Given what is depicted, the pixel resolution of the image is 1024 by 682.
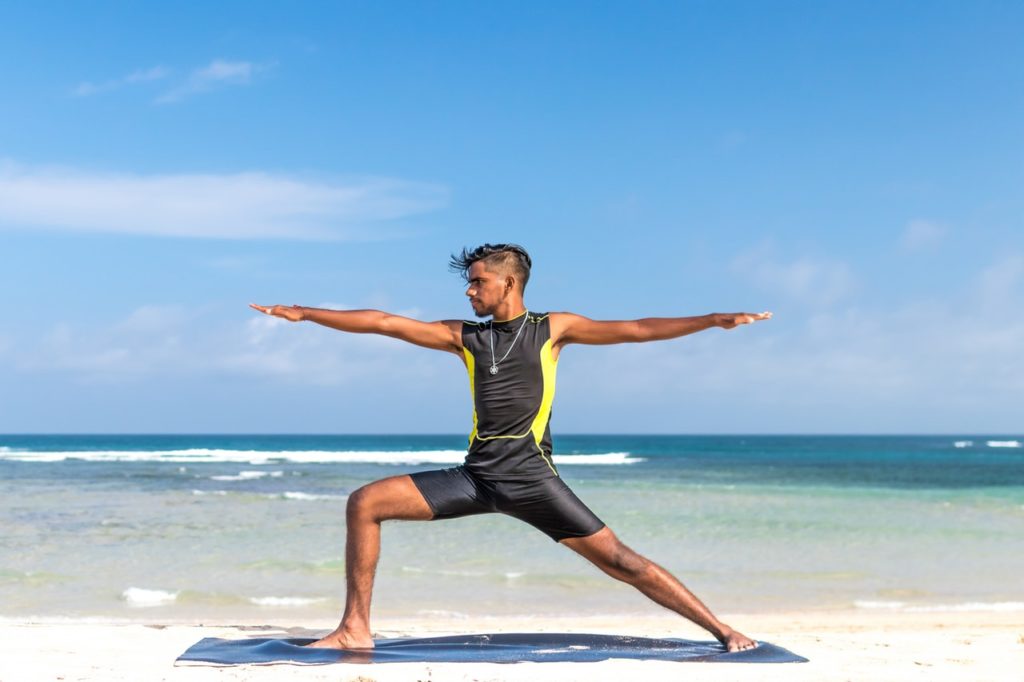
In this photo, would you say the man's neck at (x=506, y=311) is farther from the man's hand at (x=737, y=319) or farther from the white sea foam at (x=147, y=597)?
the white sea foam at (x=147, y=597)

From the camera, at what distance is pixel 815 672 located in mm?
5184

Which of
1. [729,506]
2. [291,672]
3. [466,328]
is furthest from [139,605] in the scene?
[729,506]

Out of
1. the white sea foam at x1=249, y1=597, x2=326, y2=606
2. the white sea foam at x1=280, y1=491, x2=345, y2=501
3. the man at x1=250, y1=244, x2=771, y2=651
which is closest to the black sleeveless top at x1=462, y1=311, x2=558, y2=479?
the man at x1=250, y1=244, x2=771, y2=651

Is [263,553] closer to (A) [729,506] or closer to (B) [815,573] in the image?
(B) [815,573]

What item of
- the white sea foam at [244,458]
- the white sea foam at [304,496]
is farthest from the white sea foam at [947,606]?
the white sea foam at [244,458]

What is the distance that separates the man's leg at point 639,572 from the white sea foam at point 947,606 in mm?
3926

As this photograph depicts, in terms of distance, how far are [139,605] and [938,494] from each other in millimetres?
21481

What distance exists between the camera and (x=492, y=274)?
537cm

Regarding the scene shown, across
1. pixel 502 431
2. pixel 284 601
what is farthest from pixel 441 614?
pixel 502 431

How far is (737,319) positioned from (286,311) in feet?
7.24

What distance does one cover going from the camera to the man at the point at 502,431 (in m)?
5.23

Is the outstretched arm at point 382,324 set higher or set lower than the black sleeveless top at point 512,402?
higher

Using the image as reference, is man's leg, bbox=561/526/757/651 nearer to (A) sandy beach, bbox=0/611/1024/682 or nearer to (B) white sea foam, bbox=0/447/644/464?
(A) sandy beach, bbox=0/611/1024/682

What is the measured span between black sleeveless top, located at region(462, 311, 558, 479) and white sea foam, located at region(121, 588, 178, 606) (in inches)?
176
